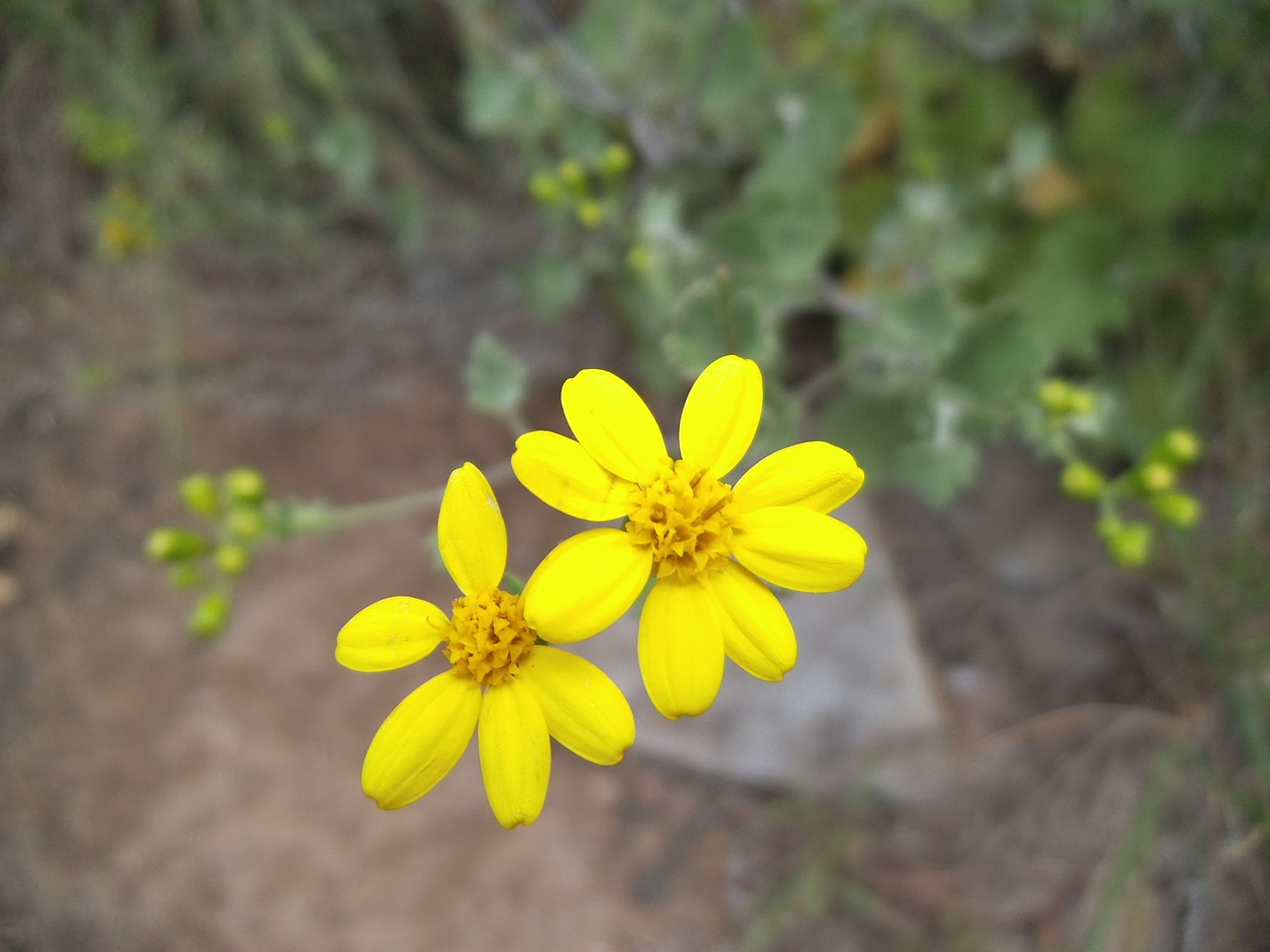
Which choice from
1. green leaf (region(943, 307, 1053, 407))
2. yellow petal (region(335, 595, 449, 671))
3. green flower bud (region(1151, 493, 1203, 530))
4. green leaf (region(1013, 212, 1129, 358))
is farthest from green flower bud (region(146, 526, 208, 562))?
green leaf (region(1013, 212, 1129, 358))

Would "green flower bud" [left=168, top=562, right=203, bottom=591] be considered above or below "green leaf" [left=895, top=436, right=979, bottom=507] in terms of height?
below

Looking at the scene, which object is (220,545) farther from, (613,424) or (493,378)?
(613,424)

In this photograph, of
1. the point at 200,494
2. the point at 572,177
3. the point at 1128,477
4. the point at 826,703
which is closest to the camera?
the point at 1128,477

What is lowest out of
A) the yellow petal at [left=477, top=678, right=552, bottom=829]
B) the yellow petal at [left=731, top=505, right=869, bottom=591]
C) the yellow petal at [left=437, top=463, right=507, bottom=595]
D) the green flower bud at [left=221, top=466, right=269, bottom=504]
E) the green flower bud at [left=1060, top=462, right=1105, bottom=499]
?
the yellow petal at [left=477, top=678, right=552, bottom=829]

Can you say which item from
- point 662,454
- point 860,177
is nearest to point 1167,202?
point 860,177

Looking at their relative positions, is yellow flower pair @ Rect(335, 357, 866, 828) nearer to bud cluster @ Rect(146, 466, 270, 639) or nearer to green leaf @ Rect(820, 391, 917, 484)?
bud cluster @ Rect(146, 466, 270, 639)

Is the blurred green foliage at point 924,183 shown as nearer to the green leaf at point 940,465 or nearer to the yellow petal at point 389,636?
the green leaf at point 940,465

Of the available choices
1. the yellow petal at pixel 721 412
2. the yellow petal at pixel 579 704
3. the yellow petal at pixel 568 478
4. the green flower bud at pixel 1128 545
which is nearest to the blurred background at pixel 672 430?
the green flower bud at pixel 1128 545

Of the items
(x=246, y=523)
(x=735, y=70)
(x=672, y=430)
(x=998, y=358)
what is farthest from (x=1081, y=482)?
(x=246, y=523)
